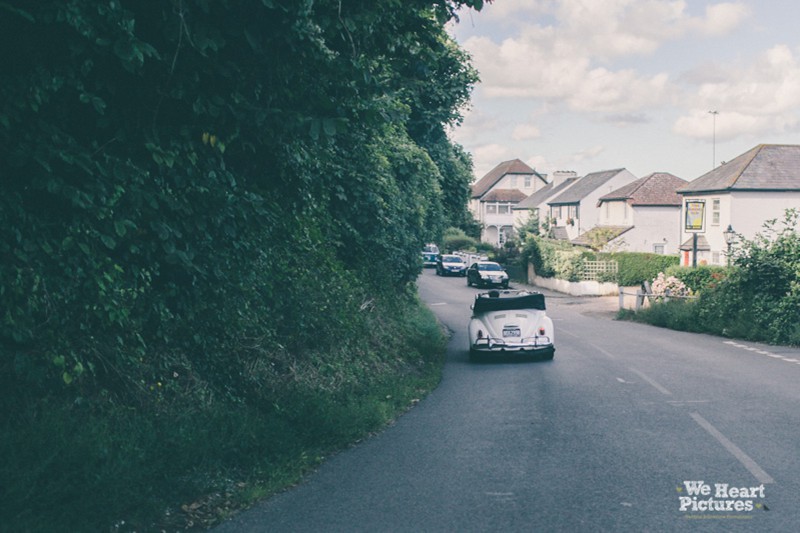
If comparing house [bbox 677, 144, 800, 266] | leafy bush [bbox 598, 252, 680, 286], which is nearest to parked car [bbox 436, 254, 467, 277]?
leafy bush [bbox 598, 252, 680, 286]

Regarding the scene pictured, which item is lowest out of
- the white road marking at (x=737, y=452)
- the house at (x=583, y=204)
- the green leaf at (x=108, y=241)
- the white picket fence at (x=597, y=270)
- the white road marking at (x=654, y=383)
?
the white road marking at (x=654, y=383)

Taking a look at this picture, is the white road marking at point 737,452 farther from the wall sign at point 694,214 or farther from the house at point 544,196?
the house at point 544,196

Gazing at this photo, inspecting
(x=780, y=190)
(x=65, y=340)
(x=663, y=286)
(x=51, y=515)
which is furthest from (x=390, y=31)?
(x=780, y=190)

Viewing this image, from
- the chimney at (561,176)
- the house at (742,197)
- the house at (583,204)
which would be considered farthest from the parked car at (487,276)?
the chimney at (561,176)

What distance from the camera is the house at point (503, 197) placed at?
4026 inches

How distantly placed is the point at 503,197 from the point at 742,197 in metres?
56.1

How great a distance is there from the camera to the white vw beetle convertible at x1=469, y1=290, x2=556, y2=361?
18266 mm

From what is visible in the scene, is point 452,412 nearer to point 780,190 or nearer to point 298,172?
point 298,172

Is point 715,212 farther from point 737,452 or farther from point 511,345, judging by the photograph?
point 737,452

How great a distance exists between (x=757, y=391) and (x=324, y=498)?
9037 millimetres

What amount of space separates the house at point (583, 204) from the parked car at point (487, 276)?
20.6 metres

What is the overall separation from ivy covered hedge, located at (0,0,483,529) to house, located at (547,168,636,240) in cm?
6383

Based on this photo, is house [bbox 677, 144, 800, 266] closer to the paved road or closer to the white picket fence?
the white picket fence

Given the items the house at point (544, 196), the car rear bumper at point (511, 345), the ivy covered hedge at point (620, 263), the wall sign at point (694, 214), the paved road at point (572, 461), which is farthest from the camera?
the house at point (544, 196)
